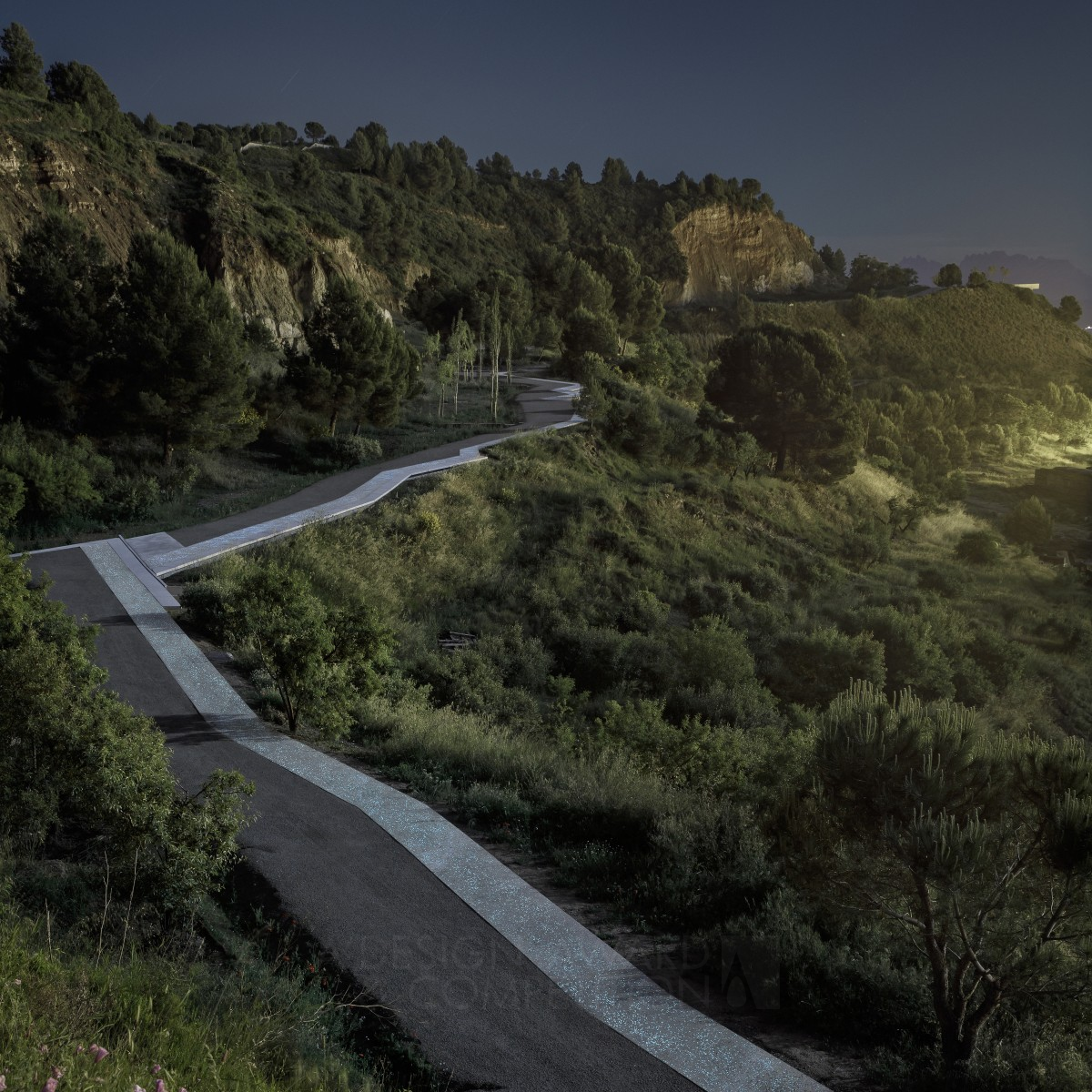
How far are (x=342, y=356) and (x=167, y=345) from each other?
23.6 ft

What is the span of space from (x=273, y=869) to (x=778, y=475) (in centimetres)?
3363

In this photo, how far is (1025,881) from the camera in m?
5.68

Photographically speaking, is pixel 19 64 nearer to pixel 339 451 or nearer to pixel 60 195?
pixel 60 195

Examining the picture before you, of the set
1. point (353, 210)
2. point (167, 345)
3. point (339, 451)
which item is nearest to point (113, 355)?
point (167, 345)

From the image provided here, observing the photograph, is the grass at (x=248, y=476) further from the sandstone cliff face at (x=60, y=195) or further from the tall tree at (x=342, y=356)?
the sandstone cliff face at (x=60, y=195)

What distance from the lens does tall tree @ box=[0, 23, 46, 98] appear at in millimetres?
41281

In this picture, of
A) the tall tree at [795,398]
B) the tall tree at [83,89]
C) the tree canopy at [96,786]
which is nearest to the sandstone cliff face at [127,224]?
the tall tree at [83,89]

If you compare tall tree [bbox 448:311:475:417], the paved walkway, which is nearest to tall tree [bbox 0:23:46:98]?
tall tree [bbox 448:311:475:417]

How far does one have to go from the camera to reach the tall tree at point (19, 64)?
135ft

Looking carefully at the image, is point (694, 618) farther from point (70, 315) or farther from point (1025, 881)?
point (70, 315)

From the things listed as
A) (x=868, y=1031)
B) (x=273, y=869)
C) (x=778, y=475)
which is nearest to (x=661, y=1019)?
(x=868, y=1031)

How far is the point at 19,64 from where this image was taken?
42062 mm

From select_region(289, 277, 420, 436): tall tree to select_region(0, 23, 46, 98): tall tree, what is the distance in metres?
28.2

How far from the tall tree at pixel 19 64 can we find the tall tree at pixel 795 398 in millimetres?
39761
